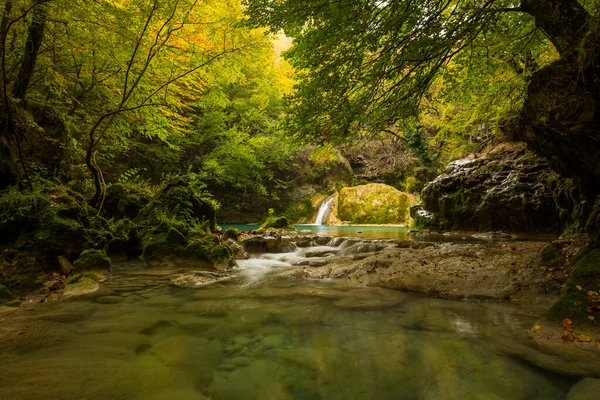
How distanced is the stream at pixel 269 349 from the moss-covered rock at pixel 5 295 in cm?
39

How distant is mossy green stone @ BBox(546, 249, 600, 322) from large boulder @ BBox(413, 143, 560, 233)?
568 cm

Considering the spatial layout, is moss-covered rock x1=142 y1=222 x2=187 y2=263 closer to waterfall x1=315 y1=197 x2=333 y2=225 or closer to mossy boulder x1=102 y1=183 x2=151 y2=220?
mossy boulder x1=102 y1=183 x2=151 y2=220

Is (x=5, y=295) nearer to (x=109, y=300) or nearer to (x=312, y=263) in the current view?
(x=109, y=300)

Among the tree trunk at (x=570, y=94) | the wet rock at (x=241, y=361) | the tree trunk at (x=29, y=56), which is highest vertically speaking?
the tree trunk at (x=29, y=56)

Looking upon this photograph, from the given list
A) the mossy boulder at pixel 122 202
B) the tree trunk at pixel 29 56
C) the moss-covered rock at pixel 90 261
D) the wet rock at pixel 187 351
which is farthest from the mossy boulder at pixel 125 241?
the wet rock at pixel 187 351

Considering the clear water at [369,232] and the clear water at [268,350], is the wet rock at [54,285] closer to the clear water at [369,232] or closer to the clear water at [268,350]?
the clear water at [268,350]

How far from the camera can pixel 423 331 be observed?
2758 mm

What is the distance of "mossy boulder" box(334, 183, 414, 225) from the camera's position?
18.1 m

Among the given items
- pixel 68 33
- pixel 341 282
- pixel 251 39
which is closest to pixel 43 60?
pixel 68 33

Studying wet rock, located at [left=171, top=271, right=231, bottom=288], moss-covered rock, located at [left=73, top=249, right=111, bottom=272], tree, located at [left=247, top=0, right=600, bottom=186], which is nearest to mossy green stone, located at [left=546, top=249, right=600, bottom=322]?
tree, located at [left=247, top=0, right=600, bottom=186]

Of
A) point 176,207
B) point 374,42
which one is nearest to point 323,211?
point 176,207

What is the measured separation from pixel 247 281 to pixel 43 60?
5619 millimetres

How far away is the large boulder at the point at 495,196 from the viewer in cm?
840

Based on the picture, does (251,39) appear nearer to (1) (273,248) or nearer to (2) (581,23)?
(2) (581,23)
